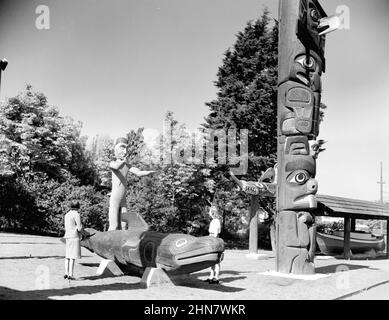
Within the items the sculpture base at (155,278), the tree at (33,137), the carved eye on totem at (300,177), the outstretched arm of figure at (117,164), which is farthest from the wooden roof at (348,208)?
the tree at (33,137)

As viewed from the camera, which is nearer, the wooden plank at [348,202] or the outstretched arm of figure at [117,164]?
the outstretched arm of figure at [117,164]

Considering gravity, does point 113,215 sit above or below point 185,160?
below

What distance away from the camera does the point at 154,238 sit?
34.2ft

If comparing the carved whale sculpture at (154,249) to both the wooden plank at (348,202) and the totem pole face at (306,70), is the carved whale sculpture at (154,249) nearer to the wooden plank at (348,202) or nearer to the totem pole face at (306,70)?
the totem pole face at (306,70)

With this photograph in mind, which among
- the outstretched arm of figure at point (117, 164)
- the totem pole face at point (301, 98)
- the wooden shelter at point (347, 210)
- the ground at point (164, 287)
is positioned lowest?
the ground at point (164, 287)

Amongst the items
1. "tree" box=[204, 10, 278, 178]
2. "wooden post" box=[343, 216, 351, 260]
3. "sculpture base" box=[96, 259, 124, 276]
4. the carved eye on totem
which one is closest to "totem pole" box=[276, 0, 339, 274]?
the carved eye on totem

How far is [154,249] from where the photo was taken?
1021 cm

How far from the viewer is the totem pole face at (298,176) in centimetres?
1300

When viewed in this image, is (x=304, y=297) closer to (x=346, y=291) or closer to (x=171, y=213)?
(x=346, y=291)

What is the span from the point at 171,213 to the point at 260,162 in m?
6.54

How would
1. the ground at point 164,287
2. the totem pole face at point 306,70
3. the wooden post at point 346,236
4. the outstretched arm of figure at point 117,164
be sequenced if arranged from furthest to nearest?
the wooden post at point 346,236
the totem pole face at point 306,70
the outstretched arm of figure at point 117,164
the ground at point 164,287

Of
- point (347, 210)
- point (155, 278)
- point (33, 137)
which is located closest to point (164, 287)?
point (155, 278)

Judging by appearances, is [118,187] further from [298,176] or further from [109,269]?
[298,176]

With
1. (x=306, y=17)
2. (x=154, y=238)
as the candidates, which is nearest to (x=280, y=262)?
(x=154, y=238)
